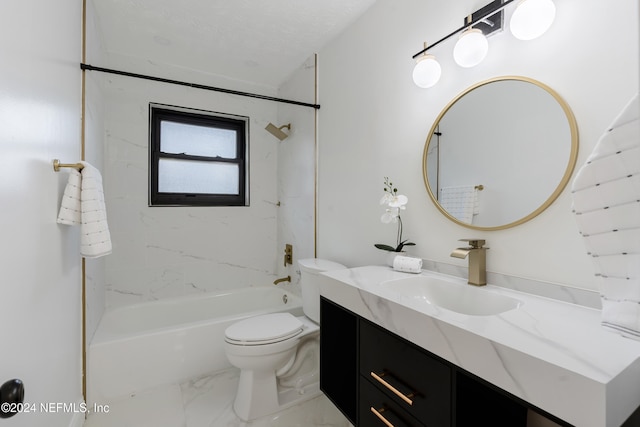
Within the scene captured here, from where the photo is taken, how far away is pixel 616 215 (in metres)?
0.66

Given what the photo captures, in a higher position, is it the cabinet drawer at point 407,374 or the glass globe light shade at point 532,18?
the glass globe light shade at point 532,18

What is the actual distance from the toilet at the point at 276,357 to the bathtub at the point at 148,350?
0.42 meters

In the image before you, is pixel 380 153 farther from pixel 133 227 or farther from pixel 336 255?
pixel 133 227

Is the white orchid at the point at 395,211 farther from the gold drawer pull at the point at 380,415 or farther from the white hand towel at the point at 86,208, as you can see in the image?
the white hand towel at the point at 86,208

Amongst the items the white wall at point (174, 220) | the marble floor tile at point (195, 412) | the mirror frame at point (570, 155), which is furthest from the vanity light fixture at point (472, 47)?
the white wall at point (174, 220)

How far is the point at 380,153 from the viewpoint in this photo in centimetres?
175

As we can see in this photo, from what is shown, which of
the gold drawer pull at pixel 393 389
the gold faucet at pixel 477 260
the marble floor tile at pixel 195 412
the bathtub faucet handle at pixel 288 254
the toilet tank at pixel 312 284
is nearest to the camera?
the gold drawer pull at pixel 393 389

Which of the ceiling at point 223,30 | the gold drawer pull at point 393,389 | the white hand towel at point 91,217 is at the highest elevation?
the ceiling at point 223,30

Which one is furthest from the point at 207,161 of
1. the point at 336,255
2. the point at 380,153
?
the point at 380,153

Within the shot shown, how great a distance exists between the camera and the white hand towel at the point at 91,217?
1277mm

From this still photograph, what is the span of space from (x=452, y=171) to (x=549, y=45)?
55 centimetres

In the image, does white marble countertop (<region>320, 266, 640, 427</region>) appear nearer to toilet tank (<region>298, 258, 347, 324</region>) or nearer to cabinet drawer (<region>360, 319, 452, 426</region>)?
cabinet drawer (<region>360, 319, 452, 426</region>)

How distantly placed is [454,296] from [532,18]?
3.43 ft

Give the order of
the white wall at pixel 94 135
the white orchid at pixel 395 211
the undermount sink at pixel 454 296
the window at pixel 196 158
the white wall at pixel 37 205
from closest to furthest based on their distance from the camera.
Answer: the white wall at pixel 37 205 → the undermount sink at pixel 454 296 → the white orchid at pixel 395 211 → the white wall at pixel 94 135 → the window at pixel 196 158
